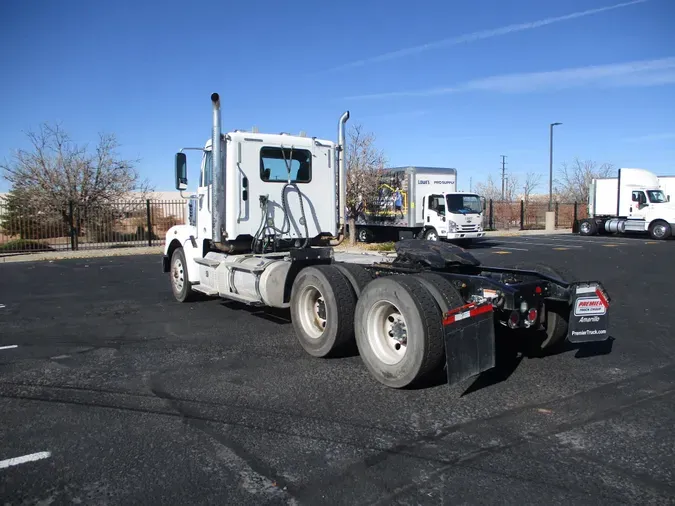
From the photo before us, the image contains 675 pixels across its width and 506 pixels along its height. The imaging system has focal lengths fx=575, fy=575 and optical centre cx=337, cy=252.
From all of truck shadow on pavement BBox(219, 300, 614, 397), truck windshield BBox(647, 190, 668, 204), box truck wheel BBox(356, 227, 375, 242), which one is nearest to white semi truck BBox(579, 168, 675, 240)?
truck windshield BBox(647, 190, 668, 204)

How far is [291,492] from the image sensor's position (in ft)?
11.4

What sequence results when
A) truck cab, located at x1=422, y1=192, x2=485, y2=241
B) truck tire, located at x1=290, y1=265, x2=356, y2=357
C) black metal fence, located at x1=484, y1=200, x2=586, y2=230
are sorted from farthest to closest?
1. black metal fence, located at x1=484, y1=200, x2=586, y2=230
2. truck cab, located at x1=422, y1=192, x2=485, y2=241
3. truck tire, located at x1=290, y1=265, x2=356, y2=357

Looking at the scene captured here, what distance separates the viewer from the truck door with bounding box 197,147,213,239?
9.09 m

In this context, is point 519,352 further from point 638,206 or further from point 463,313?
point 638,206

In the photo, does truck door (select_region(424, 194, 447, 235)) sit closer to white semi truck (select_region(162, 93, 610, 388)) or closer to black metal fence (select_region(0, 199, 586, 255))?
black metal fence (select_region(0, 199, 586, 255))

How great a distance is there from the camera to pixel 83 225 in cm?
2489

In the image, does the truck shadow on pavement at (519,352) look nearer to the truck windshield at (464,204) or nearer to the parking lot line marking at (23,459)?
the parking lot line marking at (23,459)

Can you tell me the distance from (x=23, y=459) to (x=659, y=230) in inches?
1255

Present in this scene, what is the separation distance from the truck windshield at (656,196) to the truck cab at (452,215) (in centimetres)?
1225

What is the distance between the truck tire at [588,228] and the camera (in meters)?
33.0

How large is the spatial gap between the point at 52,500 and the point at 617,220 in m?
33.7

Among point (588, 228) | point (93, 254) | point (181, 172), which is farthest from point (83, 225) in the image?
point (588, 228)

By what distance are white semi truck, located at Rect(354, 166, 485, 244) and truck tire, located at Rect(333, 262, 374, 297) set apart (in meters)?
17.0

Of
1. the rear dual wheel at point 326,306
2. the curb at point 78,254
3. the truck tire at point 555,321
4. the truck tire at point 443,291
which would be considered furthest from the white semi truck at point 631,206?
the truck tire at point 443,291
